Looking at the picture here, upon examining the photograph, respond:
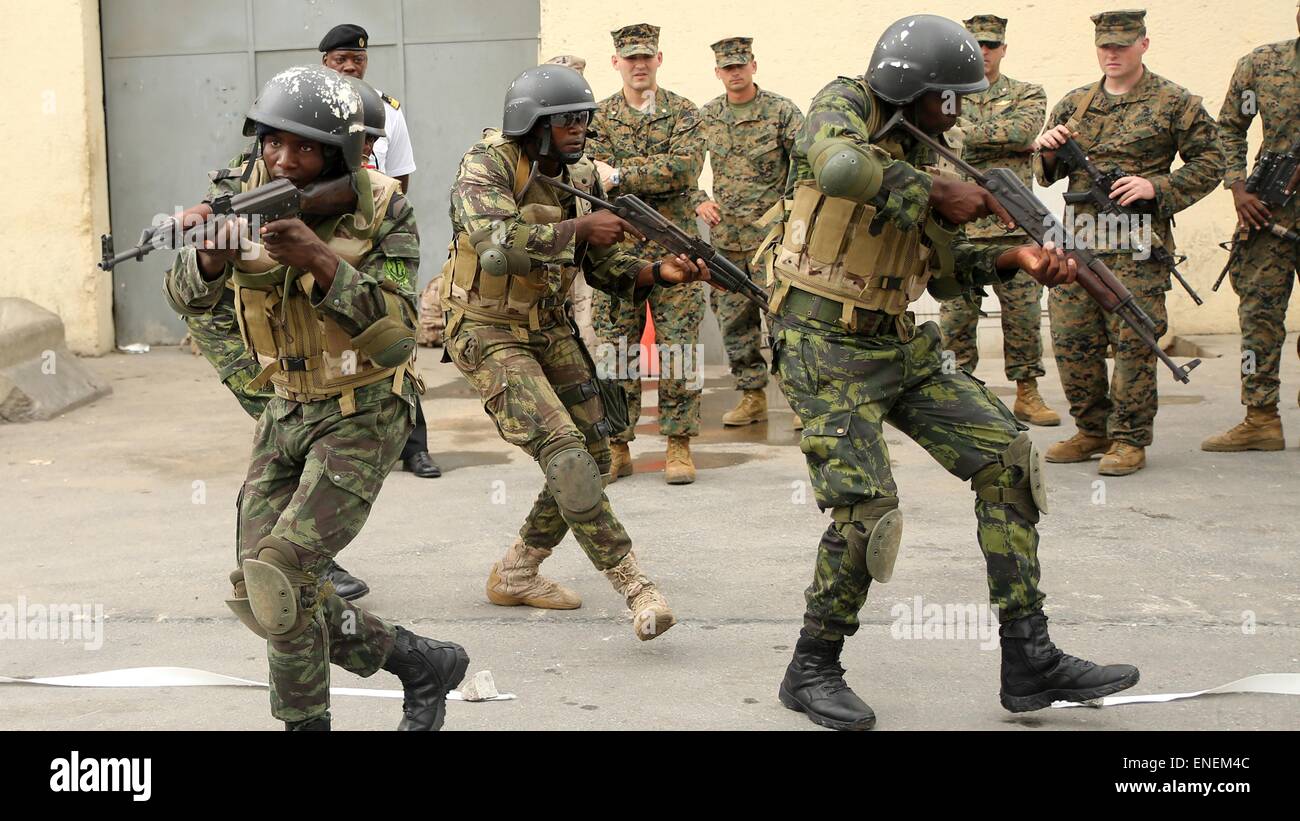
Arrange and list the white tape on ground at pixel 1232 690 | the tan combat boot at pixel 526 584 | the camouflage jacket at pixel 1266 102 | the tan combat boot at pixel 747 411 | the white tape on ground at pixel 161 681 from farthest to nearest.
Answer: the tan combat boot at pixel 747 411 < the camouflage jacket at pixel 1266 102 < the tan combat boot at pixel 526 584 < the white tape on ground at pixel 161 681 < the white tape on ground at pixel 1232 690

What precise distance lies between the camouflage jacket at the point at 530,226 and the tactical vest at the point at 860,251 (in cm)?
101

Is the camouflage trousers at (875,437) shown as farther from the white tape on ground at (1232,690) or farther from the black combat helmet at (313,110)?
the black combat helmet at (313,110)

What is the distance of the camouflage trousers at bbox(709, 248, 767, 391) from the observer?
29.2ft

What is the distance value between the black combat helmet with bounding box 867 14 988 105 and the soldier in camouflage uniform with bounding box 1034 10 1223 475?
10.3 feet

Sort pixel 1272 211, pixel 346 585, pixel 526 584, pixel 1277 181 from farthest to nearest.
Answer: pixel 1272 211, pixel 1277 181, pixel 346 585, pixel 526 584

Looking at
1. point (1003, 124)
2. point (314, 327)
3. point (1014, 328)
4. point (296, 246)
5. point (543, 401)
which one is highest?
point (1003, 124)

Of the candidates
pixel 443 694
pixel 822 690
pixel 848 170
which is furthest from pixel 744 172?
pixel 443 694

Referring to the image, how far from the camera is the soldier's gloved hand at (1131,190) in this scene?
7071 mm

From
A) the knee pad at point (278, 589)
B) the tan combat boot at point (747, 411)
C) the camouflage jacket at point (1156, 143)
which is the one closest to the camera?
the knee pad at point (278, 589)

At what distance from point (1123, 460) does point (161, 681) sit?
4.82 metres

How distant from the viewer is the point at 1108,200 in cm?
717

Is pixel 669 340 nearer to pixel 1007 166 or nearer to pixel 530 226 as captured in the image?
pixel 1007 166

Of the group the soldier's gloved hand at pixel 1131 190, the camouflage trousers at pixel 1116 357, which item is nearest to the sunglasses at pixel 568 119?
the soldier's gloved hand at pixel 1131 190

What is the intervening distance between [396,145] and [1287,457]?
500 centimetres
